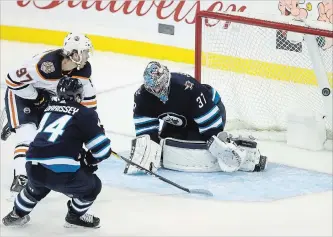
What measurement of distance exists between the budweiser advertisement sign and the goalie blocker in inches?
80.1

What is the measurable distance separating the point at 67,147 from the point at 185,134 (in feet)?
4.08

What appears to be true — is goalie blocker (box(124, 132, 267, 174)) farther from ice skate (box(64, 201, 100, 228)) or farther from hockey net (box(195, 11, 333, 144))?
ice skate (box(64, 201, 100, 228))

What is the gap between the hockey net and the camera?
16.2ft

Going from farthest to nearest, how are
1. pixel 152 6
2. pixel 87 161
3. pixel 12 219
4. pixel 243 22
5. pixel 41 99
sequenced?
pixel 152 6 → pixel 243 22 → pixel 41 99 → pixel 12 219 → pixel 87 161

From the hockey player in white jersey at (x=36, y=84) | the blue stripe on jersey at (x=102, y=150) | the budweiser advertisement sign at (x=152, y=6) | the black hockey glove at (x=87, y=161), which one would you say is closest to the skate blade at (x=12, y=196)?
the hockey player in white jersey at (x=36, y=84)

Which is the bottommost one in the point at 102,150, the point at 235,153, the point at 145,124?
the point at 235,153

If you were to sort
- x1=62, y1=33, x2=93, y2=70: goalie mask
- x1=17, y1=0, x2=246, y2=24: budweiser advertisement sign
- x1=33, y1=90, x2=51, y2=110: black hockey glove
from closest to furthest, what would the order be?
x1=62, y1=33, x2=93, y2=70: goalie mask → x1=33, y1=90, x2=51, y2=110: black hockey glove → x1=17, y1=0, x2=246, y2=24: budweiser advertisement sign

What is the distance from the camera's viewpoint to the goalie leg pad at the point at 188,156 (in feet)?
14.4

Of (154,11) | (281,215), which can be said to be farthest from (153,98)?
(154,11)

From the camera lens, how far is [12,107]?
4016 millimetres

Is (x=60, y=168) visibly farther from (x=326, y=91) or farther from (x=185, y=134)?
(x=326, y=91)

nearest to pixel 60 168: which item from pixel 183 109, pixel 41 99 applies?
pixel 41 99

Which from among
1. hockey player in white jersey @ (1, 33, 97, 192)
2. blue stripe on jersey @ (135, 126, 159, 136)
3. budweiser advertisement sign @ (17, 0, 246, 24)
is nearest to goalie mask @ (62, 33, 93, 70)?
hockey player in white jersey @ (1, 33, 97, 192)

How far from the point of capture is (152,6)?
274 inches
